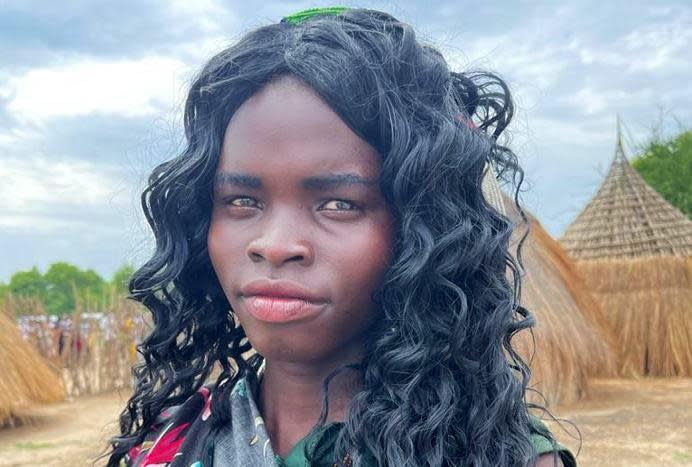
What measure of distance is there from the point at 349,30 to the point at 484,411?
0.66m

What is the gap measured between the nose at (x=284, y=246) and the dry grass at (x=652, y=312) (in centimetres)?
972

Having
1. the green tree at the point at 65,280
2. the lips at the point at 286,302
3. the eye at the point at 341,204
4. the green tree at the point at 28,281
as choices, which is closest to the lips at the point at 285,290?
the lips at the point at 286,302

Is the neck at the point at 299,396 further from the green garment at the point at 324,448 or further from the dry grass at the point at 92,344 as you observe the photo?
the dry grass at the point at 92,344

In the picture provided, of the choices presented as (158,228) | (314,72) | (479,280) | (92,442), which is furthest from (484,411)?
(92,442)

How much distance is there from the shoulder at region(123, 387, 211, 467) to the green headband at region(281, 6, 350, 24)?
28.2 inches

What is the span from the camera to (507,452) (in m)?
1.24

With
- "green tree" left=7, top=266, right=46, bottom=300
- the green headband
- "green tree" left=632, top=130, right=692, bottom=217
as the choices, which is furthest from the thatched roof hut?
"green tree" left=7, top=266, right=46, bottom=300

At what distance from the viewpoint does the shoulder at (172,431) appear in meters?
1.43

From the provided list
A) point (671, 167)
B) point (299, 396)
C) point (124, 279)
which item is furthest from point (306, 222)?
point (671, 167)

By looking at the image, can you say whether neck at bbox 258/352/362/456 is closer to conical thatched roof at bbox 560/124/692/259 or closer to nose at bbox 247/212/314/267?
nose at bbox 247/212/314/267

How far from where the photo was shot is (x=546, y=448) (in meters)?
1.29

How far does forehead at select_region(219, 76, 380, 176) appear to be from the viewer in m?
1.24

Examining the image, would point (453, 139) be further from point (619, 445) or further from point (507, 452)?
point (619, 445)

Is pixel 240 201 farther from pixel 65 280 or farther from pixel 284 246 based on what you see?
pixel 65 280
